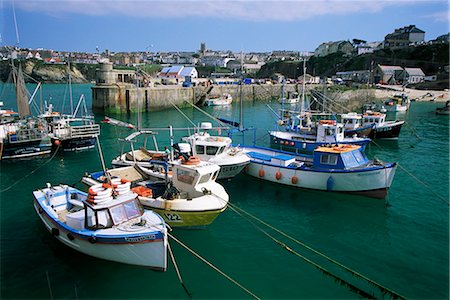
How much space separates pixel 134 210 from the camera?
12898 millimetres

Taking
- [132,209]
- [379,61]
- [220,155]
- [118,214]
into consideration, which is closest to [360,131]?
[220,155]

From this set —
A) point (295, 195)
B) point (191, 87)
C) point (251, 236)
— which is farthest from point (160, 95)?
point (251, 236)

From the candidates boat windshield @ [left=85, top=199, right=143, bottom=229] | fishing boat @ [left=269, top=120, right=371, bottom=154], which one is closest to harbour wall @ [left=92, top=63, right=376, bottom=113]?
fishing boat @ [left=269, top=120, right=371, bottom=154]

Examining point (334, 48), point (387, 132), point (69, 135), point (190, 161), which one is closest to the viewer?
point (190, 161)

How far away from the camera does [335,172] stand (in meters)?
20.2

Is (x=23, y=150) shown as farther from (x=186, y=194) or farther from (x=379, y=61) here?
(x=379, y=61)

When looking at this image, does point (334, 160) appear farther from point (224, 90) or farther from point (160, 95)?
point (224, 90)

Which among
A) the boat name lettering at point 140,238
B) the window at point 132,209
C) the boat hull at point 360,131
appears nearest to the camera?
the boat name lettering at point 140,238

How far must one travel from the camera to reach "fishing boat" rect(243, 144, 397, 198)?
19.6 m

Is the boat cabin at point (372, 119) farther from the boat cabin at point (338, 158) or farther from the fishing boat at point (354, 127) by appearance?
the boat cabin at point (338, 158)

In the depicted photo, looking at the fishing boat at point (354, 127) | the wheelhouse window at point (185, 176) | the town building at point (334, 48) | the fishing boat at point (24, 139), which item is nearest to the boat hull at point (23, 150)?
the fishing boat at point (24, 139)

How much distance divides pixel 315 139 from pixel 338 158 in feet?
33.3

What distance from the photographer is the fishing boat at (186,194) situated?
14.8 metres

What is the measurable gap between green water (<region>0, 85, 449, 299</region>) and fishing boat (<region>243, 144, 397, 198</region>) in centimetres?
55
